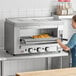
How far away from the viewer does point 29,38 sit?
11.7 ft

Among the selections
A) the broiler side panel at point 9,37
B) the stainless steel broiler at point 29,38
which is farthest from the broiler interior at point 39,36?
the broiler side panel at point 9,37

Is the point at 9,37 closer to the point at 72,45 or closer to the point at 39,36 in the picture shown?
the point at 39,36

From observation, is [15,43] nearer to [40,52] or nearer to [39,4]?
[40,52]

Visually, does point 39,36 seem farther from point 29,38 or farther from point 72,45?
point 72,45

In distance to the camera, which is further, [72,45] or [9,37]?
[9,37]

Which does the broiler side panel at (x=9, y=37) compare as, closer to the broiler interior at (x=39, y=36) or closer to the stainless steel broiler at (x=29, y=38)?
the stainless steel broiler at (x=29, y=38)

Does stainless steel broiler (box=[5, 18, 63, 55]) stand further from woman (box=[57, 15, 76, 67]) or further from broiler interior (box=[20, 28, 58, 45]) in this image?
woman (box=[57, 15, 76, 67])

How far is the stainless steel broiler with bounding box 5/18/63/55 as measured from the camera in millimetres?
3430

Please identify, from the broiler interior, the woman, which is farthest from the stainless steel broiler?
the woman

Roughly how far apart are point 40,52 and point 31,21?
0.38m

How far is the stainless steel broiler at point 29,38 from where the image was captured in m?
3.43

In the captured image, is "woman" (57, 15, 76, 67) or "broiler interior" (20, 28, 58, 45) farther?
"broiler interior" (20, 28, 58, 45)

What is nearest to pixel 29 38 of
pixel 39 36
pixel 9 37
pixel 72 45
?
pixel 39 36

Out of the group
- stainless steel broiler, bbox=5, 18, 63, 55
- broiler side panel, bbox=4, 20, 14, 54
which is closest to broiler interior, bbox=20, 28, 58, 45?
stainless steel broiler, bbox=5, 18, 63, 55
